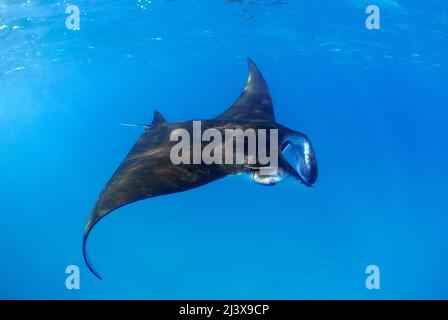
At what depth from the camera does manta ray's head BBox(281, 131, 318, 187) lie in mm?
5340

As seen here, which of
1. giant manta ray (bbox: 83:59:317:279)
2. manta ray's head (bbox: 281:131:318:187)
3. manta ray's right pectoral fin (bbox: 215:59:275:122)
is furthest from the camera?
manta ray's right pectoral fin (bbox: 215:59:275:122)

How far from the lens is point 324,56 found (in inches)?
1053

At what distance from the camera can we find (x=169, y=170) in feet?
16.1

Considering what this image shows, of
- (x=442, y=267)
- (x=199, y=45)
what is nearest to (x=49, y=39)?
(x=199, y=45)

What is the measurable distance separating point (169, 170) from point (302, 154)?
2138 mm

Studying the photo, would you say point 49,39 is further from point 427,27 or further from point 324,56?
point 427,27

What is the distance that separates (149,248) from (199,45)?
48.5ft

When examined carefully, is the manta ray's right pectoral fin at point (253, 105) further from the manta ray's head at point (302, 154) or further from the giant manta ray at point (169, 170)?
the manta ray's head at point (302, 154)

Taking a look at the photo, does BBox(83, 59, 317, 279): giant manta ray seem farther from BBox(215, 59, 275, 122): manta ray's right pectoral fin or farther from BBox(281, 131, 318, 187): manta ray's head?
BBox(215, 59, 275, 122): manta ray's right pectoral fin

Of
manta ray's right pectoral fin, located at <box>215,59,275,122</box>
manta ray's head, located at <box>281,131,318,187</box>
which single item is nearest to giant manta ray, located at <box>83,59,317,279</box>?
manta ray's head, located at <box>281,131,318,187</box>

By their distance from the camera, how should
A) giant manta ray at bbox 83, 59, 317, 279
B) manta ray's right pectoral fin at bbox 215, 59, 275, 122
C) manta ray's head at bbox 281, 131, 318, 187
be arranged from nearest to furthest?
giant manta ray at bbox 83, 59, 317, 279 → manta ray's head at bbox 281, 131, 318, 187 → manta ray's right pectoral fin at bbox 215, 59, 275, 122

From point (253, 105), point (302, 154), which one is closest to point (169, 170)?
point (302, 154)

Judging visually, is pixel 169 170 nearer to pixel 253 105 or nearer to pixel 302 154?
pixel 302 154

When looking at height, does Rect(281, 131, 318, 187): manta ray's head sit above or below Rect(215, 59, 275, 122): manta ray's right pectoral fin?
below
